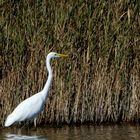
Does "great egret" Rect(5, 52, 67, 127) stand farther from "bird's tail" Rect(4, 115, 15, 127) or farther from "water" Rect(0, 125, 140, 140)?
"water" Rect(0, 125, 140, 140)

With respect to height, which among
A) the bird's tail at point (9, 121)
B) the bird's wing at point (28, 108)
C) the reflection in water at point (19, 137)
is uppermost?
the bird's wing at point (28, 108)

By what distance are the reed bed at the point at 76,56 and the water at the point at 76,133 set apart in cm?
16

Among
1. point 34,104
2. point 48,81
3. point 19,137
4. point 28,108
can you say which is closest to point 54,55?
point 48,81

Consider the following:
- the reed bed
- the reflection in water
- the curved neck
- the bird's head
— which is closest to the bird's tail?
the reflection in water

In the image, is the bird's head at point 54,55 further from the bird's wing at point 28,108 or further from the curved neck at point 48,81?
the bird's wing at point 28,108

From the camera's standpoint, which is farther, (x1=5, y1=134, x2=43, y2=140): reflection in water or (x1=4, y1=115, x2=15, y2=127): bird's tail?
(x1=4, y1=115, x2=15, y2=127): bird's tail

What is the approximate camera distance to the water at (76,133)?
9.34 m

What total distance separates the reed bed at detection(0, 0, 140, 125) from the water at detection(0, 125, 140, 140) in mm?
163

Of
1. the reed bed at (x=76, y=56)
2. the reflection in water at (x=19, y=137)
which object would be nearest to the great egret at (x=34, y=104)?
the reed bed at (x=76, y=56)

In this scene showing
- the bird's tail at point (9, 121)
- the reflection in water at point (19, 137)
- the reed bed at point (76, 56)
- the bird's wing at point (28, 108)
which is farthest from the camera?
the reed bed at point (76, 56)

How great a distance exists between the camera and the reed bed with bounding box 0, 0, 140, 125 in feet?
33.1

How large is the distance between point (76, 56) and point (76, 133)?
1290 millimetres

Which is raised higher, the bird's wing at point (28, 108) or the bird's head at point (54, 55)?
the bird's head at point (54, 55)

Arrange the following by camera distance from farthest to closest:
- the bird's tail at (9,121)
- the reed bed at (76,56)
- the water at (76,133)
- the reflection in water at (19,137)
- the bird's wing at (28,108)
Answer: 1. the reed bed at (76,56)
2. the bird's wing at (28,108)
3. the bird's tail at (9,121)
4. the water at (76,133)
5. the reflection in water at (19,137)
